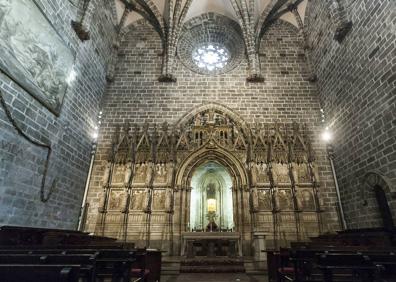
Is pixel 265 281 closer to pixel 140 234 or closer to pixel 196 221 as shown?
pixel 140 234

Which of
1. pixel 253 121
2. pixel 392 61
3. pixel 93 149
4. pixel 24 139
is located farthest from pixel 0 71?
pixel 392 61

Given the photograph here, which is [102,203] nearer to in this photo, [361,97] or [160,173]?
[160,173]

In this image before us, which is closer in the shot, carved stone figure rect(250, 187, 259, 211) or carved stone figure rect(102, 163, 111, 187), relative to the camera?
carved stone figure rect(250, 187, 259, 211)

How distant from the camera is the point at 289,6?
13008 mm

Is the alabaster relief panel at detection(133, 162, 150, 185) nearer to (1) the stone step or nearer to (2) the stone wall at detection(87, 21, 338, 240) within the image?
(2) the stone wall at detection(87, 21, 338, 240)

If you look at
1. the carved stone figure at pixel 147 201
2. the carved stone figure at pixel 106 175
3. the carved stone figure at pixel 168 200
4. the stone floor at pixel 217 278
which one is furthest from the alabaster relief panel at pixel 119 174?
the stone floor at pixel 217 278

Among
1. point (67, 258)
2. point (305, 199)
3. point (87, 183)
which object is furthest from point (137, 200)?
point (67, 258)

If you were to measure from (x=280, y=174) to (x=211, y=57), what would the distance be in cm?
770

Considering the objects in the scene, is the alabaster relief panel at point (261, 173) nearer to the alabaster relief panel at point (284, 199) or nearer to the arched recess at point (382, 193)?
the alabaster relief panel at point (284, 199)

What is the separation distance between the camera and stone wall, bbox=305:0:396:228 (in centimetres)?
705

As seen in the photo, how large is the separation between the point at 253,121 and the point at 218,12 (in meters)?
7.15

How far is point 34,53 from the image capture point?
688 centimetres

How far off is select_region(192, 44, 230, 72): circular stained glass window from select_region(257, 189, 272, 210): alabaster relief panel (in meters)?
6.95

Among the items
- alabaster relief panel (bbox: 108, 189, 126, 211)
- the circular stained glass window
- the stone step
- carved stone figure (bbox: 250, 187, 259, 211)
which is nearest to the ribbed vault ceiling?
the circular stained glass window
